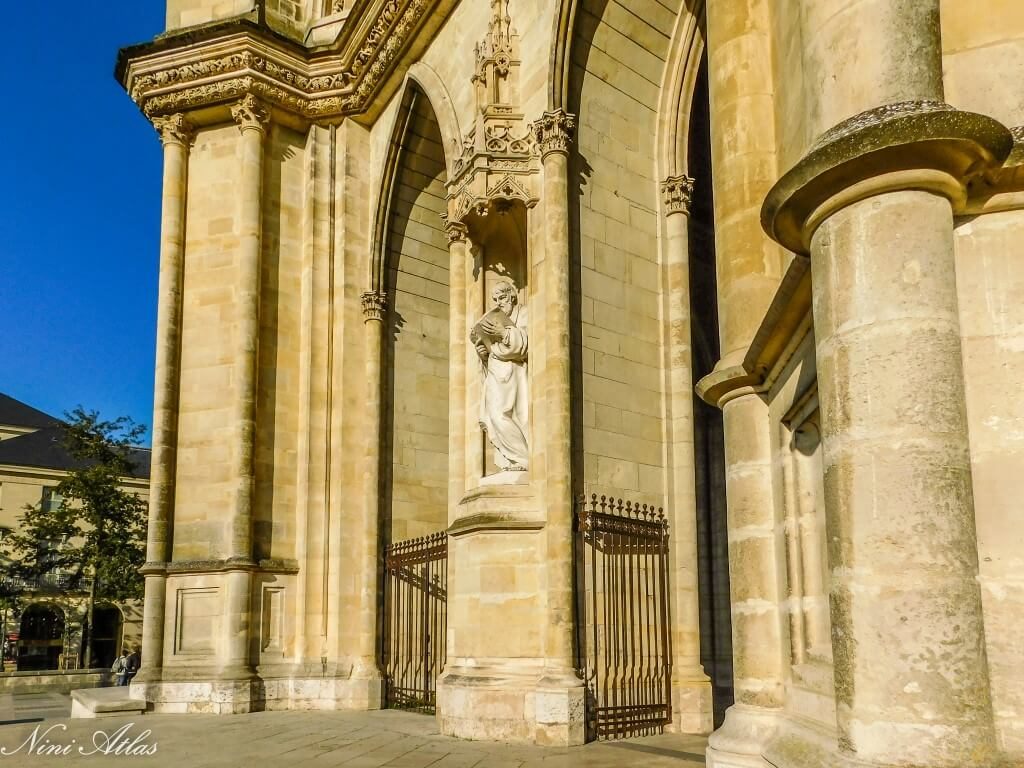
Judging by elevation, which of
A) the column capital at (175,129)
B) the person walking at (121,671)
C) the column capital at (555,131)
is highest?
the column capital at (175,129)

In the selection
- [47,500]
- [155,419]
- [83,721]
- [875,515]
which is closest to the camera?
[875,515]

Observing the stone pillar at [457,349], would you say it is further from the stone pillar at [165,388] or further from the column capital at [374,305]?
the stone pillar at [165,388]

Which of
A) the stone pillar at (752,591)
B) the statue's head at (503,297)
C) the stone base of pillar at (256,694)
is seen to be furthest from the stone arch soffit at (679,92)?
the stone base of pillar at (256,694)

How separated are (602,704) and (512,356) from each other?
145 inches

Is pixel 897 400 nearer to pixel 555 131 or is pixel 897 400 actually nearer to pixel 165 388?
pixel 555 131

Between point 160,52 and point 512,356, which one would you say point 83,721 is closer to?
point 512,356

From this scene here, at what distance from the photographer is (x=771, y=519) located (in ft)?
17.2

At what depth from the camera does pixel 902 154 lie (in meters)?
3.61

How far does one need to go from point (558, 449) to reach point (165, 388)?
741 centimetres

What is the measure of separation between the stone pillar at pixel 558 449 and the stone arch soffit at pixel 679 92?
5.14 ft

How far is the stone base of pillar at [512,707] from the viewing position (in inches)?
350

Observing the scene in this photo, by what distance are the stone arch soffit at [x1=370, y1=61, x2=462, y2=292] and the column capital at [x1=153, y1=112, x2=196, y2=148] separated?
322 cm

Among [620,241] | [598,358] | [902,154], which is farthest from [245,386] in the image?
[902,154]

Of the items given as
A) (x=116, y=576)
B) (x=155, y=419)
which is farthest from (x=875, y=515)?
(x=116, y=576)
